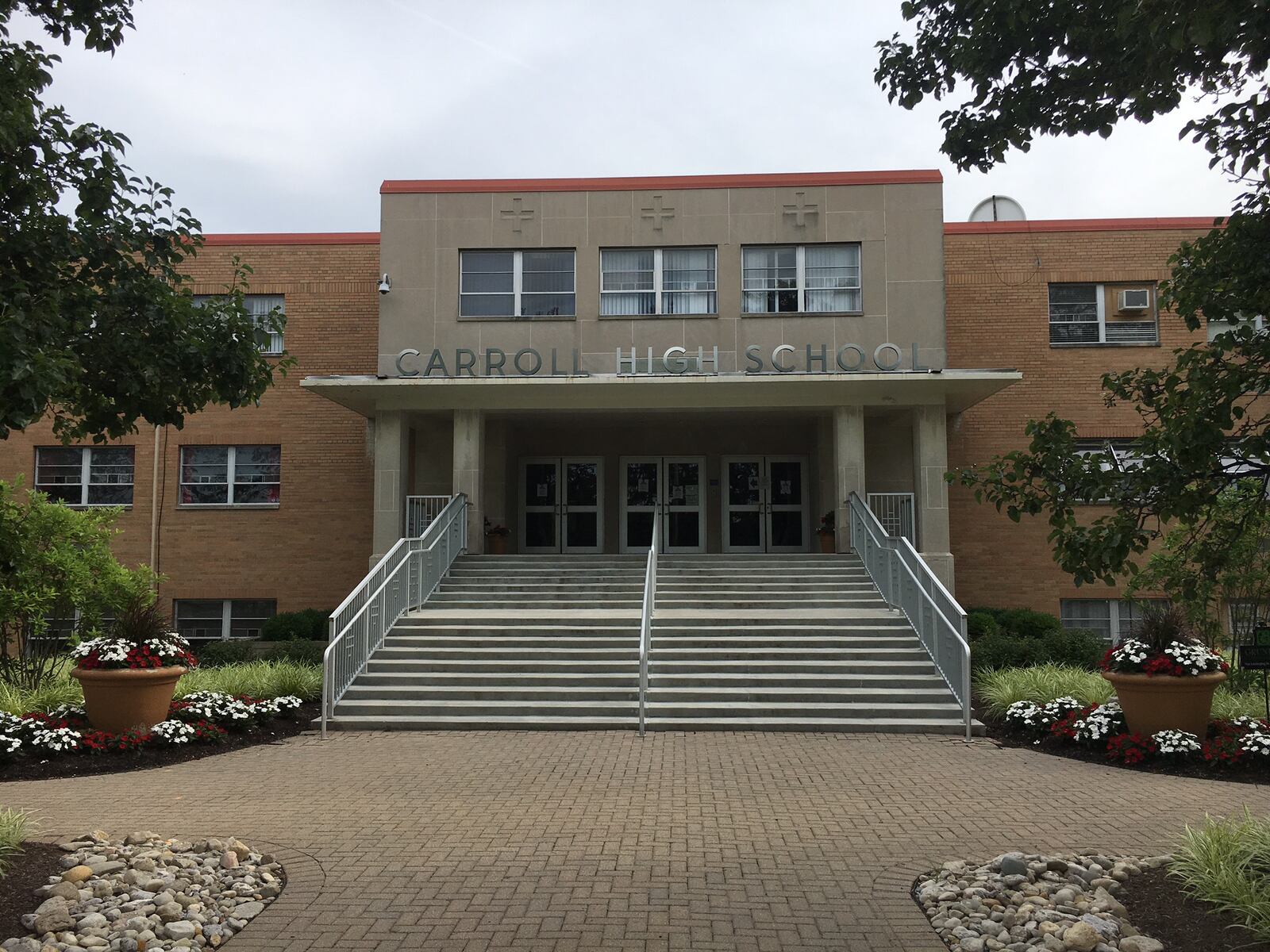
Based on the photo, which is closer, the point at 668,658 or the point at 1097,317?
the point at 668,658

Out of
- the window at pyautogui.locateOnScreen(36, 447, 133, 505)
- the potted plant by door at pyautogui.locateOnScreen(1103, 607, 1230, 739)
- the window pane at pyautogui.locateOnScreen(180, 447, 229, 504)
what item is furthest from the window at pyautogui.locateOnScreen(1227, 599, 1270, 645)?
the window at pyautogui.locateOnScreen(36, 447, 133, 505)

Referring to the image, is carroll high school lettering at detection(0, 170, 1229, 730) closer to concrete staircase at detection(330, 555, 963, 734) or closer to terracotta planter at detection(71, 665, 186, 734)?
concrete staircase at detection(330, 555, 963, 734)

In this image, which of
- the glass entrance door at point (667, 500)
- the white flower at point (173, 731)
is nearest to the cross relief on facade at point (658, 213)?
the glass entrance door at point (667, 500)

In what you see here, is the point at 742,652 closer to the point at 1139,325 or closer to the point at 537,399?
the point at 537,399

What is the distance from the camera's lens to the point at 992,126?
20.8 ft

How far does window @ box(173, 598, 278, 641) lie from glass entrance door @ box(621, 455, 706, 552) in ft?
24.4

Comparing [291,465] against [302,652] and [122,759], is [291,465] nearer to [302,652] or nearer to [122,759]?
[302,652]

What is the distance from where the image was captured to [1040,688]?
1334 centimetres

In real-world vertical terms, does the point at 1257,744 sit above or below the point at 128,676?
below

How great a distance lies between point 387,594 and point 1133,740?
9.30m

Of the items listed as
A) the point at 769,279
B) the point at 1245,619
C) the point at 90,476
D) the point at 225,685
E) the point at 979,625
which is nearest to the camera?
the point at 225,685

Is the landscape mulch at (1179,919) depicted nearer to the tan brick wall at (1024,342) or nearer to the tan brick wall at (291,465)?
the tan brick wall at (1024,342)

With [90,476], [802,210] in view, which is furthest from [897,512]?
[90,476]

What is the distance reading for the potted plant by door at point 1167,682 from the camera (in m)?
10.9
